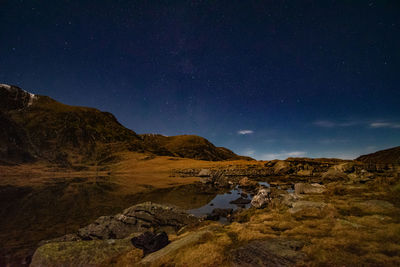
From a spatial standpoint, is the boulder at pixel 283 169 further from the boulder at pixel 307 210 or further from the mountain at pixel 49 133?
the mountain at pixel 49 133

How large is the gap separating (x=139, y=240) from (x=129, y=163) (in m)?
106

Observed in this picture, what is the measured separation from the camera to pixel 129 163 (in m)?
106

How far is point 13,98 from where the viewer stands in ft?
481

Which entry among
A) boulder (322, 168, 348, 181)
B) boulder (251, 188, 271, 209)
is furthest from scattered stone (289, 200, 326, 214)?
boulder (322, 168, 348, 181)

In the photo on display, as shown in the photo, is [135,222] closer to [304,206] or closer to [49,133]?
[304,206]

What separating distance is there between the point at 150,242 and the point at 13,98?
204568 millimetres

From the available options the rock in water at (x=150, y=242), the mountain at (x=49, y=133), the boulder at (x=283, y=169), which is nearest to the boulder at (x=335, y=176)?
the rock in water at (x=150, y=242)

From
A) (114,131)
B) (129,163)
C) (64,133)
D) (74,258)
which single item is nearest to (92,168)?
(129,163)

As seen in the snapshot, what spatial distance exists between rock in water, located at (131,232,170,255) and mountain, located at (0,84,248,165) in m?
126

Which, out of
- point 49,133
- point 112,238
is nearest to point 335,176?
point 112,238

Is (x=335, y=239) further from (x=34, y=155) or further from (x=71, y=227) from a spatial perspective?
(x=34, y=155)

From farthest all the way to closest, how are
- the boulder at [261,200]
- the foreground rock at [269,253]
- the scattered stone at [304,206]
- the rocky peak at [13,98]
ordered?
the rocky peak at [13,98] < the boulder at [261,200] < the scattered stone at [304,206] < the foreground rock at [269,253]

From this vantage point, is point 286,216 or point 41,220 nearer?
point 286,216

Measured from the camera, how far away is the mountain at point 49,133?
111 meters
